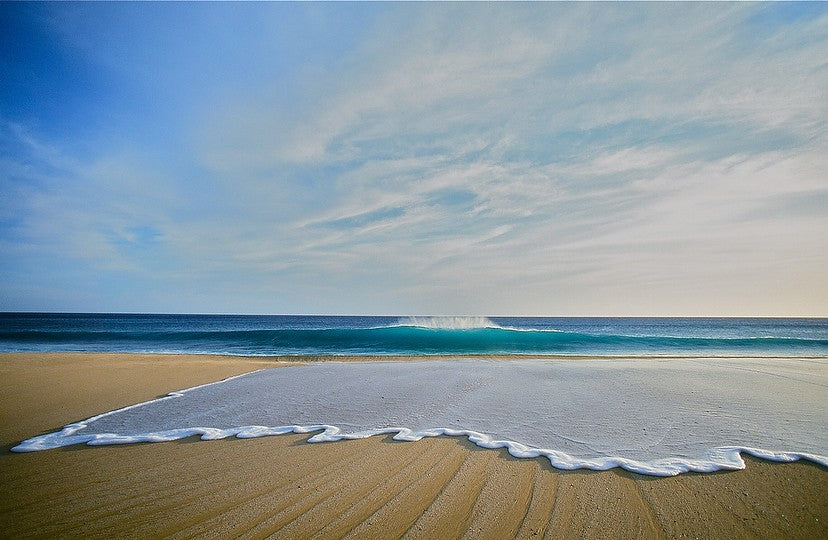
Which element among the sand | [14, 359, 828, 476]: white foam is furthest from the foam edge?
the sand

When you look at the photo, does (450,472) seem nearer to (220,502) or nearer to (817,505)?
(220,502)

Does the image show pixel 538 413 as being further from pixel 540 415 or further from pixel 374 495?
pixel 374 495

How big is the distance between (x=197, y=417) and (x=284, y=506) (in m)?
3.90

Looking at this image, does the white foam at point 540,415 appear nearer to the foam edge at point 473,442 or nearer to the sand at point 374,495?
the foam edge at point 473,442

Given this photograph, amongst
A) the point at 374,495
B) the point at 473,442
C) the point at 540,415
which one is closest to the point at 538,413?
the point at 540,415

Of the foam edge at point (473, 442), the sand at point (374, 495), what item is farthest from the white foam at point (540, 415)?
the sand at point (374, 495)

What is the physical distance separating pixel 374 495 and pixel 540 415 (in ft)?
11.1

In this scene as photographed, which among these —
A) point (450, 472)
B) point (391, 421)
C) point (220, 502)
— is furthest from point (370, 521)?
point (391, 421)

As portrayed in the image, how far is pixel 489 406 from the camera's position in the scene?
6.45 meters

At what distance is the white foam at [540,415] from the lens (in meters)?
4.18

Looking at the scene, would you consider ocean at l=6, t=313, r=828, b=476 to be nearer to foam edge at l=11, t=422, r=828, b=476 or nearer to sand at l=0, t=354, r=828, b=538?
foam edge at l=11, t=422, r=828, b=476

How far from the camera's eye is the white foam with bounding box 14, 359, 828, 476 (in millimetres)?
4176

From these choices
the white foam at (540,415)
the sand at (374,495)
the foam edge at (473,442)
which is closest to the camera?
the sand at (374,495)

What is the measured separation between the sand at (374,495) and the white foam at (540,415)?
14.0 inches
